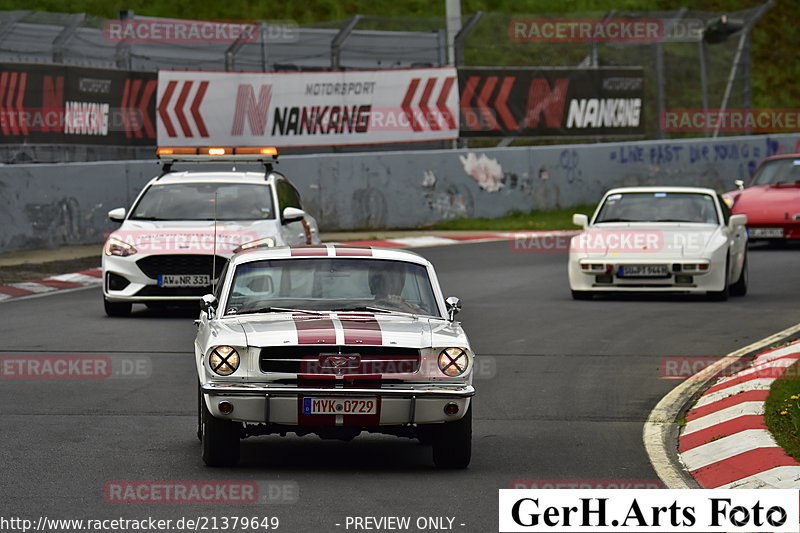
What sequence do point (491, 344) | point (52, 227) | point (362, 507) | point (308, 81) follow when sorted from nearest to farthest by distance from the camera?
point (362, 507), point (491, 344), point (52, 227), point (308, 81)

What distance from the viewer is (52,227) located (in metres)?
25.5

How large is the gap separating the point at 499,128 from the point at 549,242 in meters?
5.68

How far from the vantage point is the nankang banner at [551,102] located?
32344 millimetres

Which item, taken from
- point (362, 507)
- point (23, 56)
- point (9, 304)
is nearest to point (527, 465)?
point (362, 507)

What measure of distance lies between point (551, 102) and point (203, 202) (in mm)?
16343

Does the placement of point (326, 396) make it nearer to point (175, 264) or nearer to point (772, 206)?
point (175, 264)

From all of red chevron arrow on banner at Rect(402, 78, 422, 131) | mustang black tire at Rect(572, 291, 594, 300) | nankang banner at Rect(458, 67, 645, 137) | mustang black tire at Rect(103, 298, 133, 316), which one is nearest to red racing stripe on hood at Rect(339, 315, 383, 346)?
mustang black tire at Rect(103, 298, 133, 316)

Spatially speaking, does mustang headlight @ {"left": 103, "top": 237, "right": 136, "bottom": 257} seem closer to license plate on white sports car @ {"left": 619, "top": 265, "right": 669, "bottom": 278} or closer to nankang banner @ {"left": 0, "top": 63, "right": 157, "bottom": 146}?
license plate on white sports car @ {"left": 619, "top": 265, "right": 669, "bottom": 278}

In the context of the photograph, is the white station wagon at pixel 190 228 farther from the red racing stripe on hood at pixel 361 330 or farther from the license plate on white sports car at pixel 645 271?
the red racing stripe on hood at pixel 361 330

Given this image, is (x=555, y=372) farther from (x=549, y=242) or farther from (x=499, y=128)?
(x=499, y=128)

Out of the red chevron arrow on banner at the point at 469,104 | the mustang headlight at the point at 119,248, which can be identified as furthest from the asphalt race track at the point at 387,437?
the red chevron arrow on banner at the point at 469,104

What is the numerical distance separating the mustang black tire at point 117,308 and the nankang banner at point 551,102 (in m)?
15.0

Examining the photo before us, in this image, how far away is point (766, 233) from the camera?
83.2 ft

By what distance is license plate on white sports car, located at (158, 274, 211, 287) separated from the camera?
17.4 m
